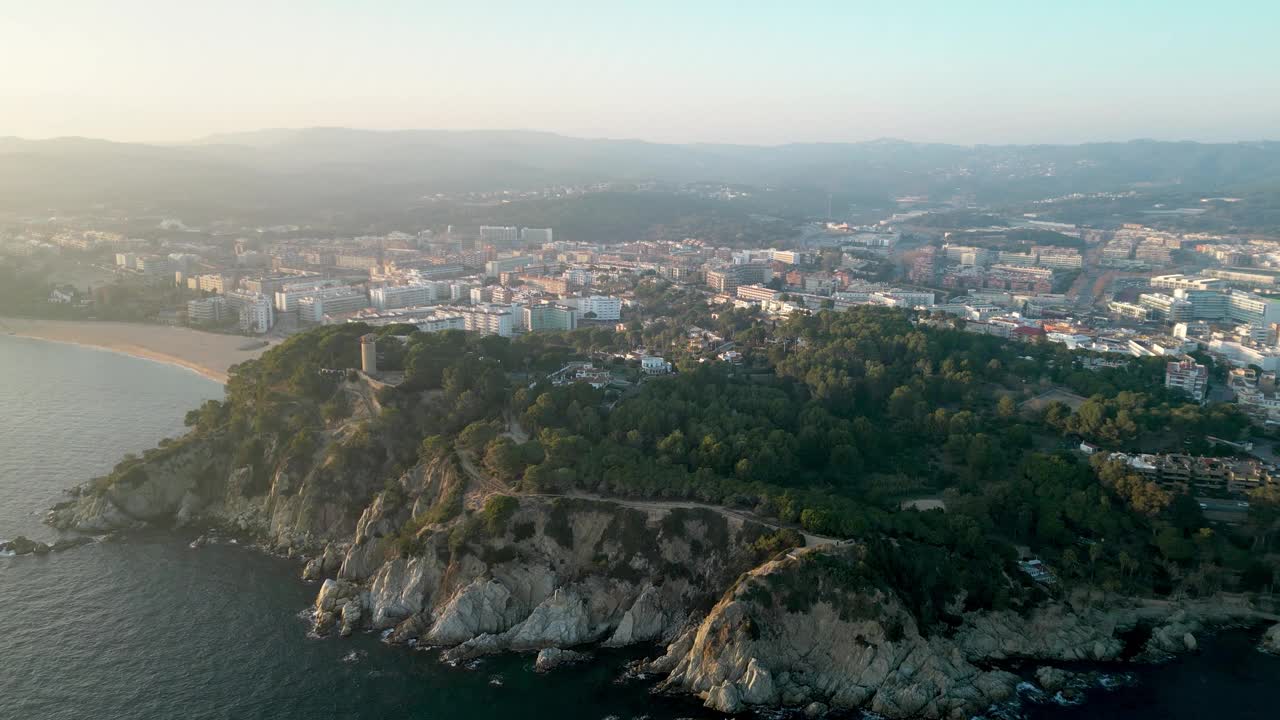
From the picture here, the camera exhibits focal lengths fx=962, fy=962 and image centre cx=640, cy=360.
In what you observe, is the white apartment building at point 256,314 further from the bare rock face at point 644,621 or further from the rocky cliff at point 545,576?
the bare rock face at point 644,621

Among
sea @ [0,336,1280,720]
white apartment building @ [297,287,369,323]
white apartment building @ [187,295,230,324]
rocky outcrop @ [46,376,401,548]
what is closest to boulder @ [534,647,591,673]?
sea @ [0,336,1280,720]

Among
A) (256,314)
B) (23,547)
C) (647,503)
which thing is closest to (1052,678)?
(647,503)

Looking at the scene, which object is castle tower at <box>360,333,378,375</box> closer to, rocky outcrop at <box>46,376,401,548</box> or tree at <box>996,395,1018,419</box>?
rocky outcrop at <box>46,376,401,548</box>

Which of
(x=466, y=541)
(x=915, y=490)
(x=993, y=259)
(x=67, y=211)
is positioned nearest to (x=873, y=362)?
(x=915, y=490)

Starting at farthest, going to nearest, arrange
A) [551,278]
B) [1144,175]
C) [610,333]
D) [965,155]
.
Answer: [965,155]
[1144,175]
[551,278]
[610,333]

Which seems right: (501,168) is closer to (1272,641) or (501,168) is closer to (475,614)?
(475,614)

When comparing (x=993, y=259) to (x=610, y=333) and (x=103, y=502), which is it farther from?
(x=103, y=502)

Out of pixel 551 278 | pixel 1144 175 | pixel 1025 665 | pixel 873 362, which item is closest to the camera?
pixel 1025 665
